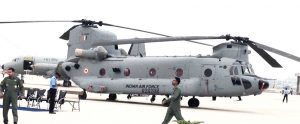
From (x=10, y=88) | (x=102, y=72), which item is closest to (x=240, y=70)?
(x=102, y=72)

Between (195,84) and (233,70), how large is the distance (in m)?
2.12

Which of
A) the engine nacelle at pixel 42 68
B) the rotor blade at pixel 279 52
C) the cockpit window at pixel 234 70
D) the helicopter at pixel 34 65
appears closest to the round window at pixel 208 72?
the cockpit window at pixel 234 70

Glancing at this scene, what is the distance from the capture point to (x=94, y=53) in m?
34.9

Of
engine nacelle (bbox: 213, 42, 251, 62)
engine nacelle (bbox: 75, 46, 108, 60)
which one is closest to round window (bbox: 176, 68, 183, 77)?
engine nacelle (bbox: 213, 42, 251, 62)

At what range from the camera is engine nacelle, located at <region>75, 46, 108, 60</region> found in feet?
114

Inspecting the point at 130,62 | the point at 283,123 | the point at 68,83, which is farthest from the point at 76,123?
the point at 68,83

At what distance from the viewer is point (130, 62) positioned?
33625 millimetres

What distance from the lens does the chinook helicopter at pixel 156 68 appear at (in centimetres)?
2959

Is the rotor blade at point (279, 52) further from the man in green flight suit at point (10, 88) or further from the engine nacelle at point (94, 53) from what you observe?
the man in green flight suit at point (10, 88)

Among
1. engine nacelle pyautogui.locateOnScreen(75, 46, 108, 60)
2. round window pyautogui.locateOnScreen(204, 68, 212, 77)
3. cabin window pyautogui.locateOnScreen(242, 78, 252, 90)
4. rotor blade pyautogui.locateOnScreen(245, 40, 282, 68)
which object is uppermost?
engine nacelle pyautogui.locateOnScreen(75, 46, 108, 60)

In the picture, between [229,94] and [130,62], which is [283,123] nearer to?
[229,94]

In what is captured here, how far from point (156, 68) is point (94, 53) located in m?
4.65

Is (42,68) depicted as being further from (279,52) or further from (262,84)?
(279,52)

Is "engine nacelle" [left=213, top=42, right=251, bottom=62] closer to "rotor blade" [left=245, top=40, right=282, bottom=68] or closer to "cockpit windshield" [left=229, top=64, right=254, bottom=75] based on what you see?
"cockpit windshield" [left=229, top=64, right=254, bottom=75]
